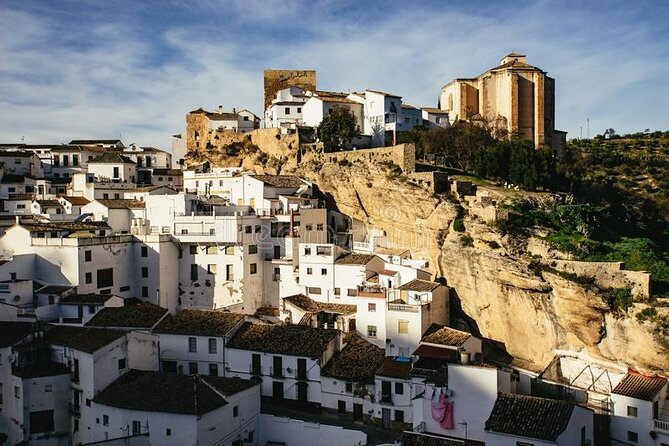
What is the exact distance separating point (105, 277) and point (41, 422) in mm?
11822

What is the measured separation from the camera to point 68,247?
36.5 metres

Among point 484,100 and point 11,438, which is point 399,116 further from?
point 11,438

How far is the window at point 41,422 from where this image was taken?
90.9 feet

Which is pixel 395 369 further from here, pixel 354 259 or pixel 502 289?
pixel 354 259

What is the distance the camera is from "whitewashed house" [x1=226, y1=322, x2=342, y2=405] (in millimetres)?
30094

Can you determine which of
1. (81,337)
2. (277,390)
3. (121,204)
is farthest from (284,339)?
(121,204)

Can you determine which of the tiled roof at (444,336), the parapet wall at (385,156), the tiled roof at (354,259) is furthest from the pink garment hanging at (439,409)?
the parapet wall at (385,156)

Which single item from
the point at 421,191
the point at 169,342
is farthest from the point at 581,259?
the point at 169,342

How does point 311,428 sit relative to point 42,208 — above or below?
below

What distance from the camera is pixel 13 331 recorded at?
29688 millimetres

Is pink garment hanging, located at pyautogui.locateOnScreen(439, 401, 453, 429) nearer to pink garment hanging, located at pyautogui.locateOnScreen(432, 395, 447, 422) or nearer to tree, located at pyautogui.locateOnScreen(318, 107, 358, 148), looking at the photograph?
pink garment hanging, located at pyautogui.locateOnScreen(432, 395, 447, 422)

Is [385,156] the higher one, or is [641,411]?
[385,156]

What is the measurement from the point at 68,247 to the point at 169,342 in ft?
30.5

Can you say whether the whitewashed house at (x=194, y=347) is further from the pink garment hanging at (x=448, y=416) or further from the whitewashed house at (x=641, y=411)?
the whitewashed house at (x=641, y=411)
